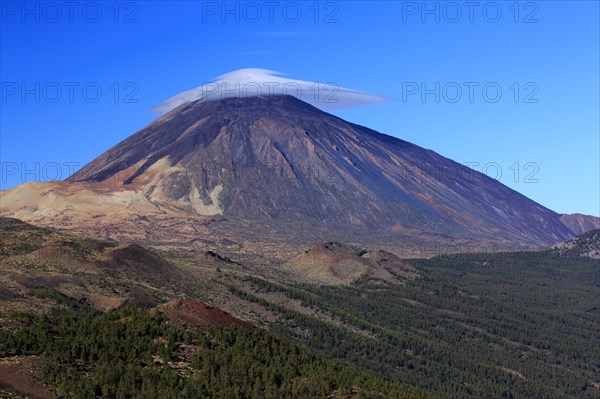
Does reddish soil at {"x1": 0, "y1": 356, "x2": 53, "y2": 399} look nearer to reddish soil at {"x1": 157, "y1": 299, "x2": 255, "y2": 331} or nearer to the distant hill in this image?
reddish soil at {"x1": 157, "y1": 299, "x2": 255, "y2": 331}

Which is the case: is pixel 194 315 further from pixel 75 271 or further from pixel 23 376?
pixel 75 271

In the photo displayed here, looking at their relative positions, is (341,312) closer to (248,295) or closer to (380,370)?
(248,295)

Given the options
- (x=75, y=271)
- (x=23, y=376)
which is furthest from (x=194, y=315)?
(x=75, y=271)

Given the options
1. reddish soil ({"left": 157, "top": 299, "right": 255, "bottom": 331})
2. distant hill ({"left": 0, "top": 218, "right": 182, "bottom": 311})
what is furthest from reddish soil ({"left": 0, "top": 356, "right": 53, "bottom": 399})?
distant hill ({"left": 0, "top": 218, "right": 182, "bottom": 311})

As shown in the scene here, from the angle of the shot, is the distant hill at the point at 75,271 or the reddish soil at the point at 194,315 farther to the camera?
the distant hill at the point at 75,271

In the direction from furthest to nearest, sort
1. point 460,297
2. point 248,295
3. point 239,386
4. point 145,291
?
point 460,297
point 248,295
point 145,291
point 239,386

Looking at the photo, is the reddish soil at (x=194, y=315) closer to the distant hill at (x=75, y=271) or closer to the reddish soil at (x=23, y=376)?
the reddish soil at (x=23, y=376)

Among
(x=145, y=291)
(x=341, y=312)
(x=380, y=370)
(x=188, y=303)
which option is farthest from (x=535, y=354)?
(x=188, y=303)

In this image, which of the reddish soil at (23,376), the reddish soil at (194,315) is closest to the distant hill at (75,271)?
the reddish soil at (194,315)

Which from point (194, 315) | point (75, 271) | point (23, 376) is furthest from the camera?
point (75, 271)

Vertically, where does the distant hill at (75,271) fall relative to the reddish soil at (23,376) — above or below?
above

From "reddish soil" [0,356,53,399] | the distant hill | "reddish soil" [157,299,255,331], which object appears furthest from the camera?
the distant hill
